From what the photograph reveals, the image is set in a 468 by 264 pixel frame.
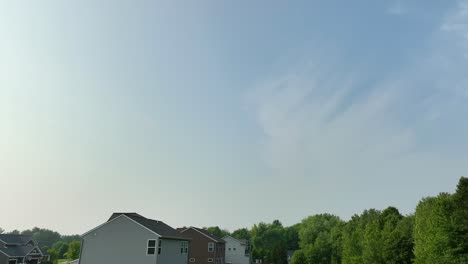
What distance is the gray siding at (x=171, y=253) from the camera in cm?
3757

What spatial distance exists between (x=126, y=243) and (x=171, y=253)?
532 centimetres

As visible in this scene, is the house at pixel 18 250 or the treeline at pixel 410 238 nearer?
the treeline at pixel 410 238

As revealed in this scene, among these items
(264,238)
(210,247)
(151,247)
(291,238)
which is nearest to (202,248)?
(210,247)

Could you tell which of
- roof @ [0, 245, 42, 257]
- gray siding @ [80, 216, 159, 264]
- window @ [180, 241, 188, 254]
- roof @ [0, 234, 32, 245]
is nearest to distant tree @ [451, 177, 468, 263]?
gray siding @ [80, 216, 159, 264]

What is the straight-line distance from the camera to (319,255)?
66312 millimetres

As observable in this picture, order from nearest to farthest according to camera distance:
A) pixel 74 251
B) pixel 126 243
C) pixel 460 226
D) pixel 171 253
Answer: pixel 460 226, pixel 126 243, pixel 171 253, pixel 74 251

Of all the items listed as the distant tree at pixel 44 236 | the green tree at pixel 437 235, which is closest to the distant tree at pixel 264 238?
the green tree at pixel 437 235

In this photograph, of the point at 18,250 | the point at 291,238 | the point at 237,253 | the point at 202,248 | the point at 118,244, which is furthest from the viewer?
the point at 291,238

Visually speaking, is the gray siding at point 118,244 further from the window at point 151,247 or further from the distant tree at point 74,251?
the distant tree at point 74,251

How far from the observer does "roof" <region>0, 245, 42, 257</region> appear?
64562 mm

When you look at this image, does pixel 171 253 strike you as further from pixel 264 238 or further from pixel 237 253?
pixel 264 238

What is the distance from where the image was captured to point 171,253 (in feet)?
130

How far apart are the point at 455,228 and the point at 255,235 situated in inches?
3651

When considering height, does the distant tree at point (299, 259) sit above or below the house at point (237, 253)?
below
